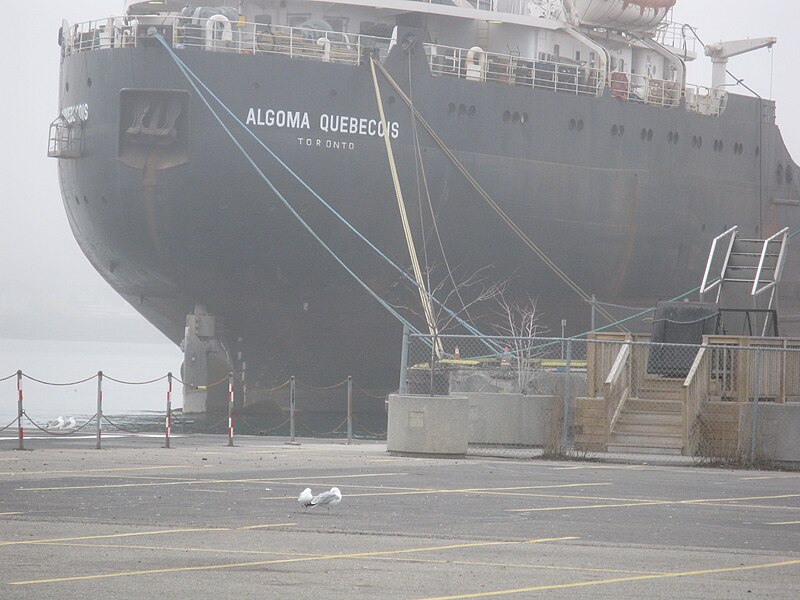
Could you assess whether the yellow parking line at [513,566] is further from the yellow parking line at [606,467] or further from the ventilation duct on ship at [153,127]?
the ventilation duct on ship at [153,127]

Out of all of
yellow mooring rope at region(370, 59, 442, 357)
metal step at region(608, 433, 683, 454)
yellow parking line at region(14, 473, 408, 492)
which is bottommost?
metal step at region(608, 433, 683, 454)

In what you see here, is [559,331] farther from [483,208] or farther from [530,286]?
[483,208]

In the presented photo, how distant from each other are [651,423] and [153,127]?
59.0ft

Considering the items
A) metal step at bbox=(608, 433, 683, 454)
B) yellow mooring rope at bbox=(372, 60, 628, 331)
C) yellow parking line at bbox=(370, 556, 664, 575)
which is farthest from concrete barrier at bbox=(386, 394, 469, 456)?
yellow mooring rope at bbox=(372, 60, 628, 331)

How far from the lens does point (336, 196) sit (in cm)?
3506

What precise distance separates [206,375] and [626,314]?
12.0 m

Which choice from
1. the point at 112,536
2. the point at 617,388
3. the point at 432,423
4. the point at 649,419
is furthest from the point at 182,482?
the point at 649,419

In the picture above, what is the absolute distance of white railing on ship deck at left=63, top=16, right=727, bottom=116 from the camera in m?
35.1

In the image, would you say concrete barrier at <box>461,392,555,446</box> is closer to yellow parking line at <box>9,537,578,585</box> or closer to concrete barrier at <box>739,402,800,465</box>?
concrete barrier at <box>739,402,800,465</box>

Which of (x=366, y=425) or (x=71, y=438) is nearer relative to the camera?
(x=71, y=438)

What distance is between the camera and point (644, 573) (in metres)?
8.71

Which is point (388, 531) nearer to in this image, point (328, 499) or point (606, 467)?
point (328, 499)

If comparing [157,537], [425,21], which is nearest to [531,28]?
[425,21]

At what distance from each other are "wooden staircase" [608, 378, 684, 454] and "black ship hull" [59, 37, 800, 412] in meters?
14.9
